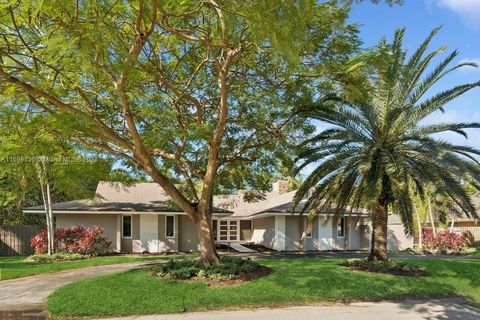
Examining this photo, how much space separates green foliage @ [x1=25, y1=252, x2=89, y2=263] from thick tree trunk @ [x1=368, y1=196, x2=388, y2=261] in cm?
1467

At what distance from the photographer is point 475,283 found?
14.4 meters

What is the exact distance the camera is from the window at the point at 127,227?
27.7 metres

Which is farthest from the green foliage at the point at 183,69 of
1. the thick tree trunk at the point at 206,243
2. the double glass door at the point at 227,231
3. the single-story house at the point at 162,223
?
the double glass door at the point at 227,231

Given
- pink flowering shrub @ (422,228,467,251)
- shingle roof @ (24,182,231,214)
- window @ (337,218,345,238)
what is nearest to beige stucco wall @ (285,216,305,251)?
window @ (337,218,345,238)

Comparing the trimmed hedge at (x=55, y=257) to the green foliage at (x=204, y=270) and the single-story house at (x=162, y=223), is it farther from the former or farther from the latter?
the green foliage at (x=204, y=270)

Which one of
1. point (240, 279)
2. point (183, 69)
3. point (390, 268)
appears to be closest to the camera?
point (240, 279)

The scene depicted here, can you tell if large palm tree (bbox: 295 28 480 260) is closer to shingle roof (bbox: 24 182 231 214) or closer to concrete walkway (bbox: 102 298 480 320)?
concrete walkway (bbox: 102 298 480 320)

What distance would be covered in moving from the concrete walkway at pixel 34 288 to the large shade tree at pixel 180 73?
4547mm

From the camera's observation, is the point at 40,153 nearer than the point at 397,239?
Yes

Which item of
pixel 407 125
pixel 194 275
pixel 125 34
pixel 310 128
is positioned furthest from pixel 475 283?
pixel 125 34

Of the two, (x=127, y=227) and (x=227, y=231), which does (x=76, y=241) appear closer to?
(x=127, y=227)

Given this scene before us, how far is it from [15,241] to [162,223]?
911 cm

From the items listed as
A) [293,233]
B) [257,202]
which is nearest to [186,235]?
[257,202]

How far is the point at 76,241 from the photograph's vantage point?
24266mm
